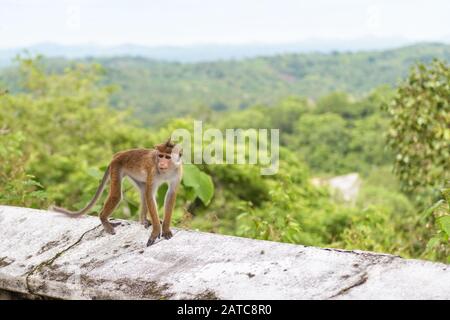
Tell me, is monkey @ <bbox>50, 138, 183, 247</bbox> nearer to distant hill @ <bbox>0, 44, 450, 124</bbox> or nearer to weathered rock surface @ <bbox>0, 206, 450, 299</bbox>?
weathered rock surface @ <bbox>0, 206, 450, 299</bbox>

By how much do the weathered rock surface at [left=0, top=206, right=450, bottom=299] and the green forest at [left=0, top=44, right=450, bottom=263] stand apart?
2.43 feet

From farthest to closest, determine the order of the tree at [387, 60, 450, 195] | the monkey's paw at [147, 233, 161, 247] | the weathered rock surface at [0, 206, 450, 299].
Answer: the tree at [387, 60, 450, 195] < the monkey's paw at [147, 233, 161, 247] < the weathered rock surface at [0, 206, 450, 299]

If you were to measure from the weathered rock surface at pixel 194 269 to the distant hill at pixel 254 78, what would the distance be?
82.1m

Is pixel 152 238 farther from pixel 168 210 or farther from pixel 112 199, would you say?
pixel 112 199

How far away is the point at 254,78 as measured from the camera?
374ft

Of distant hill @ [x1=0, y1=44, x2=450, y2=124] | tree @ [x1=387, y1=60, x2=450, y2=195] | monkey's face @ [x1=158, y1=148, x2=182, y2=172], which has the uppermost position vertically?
monkey's face @ [x1=158, y1=148, x2=182, y2=172]

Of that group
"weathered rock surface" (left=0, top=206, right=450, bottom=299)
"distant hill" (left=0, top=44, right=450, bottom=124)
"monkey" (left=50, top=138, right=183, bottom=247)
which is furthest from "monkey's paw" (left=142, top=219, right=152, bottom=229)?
"distant hill" (left=0, top=44, right=450, bottom=124)

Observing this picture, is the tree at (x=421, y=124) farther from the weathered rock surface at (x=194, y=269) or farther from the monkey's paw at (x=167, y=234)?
the weathered rock surface at (x=194, y=269)

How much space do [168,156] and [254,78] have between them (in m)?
112

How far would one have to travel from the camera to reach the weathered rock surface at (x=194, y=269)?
2006 mm

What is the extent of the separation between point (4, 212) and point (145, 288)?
1.15m

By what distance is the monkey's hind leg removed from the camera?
9.18ft

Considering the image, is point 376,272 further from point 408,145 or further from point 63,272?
point 408,145
